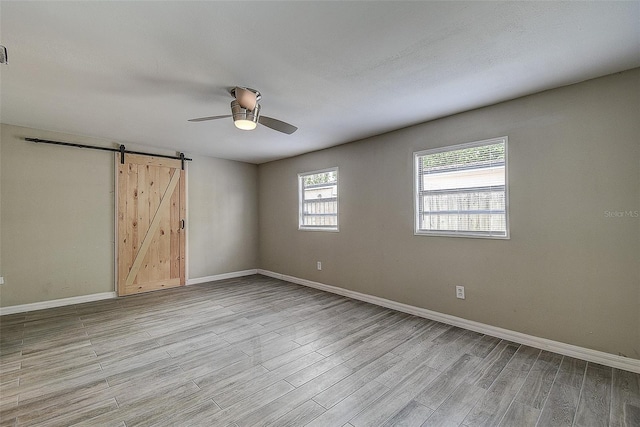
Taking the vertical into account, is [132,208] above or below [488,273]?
above

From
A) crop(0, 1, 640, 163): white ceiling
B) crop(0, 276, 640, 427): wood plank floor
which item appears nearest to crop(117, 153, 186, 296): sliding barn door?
crop(0, 276, 640, 427): wood plank floor

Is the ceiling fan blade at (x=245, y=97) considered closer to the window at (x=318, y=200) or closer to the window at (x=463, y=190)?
the window at (x=463, y=190)

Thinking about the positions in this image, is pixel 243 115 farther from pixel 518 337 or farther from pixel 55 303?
pixel 55 303

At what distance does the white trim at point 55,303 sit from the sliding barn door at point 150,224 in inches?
9.0

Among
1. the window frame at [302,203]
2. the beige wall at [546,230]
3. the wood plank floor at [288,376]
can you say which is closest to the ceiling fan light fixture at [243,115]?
the beige wall at [546,230]

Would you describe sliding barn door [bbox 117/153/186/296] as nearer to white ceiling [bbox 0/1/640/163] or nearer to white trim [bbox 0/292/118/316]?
white trim [bbox 0/292/118/316]

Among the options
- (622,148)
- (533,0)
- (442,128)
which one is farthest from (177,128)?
(622,148)

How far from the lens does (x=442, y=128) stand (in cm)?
332

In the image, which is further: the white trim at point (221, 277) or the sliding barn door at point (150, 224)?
the white trim at point (221, 277)

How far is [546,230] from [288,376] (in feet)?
8.85

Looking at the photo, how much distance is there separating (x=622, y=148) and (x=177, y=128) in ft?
15.5

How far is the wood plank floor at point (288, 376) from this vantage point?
5.82 ft

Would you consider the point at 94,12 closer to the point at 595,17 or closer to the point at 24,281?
the point at 595,17

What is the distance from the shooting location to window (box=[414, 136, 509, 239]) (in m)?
2.92
